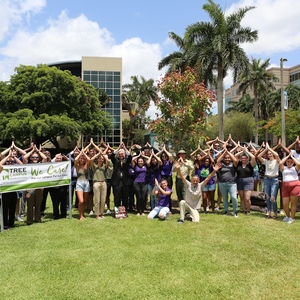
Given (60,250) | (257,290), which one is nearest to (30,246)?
(60,250)

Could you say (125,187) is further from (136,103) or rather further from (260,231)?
(136,103)

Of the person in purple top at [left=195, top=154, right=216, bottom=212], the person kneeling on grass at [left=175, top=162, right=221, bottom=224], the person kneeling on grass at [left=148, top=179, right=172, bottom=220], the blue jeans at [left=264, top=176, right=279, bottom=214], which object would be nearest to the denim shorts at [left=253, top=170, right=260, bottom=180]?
the blue jeans at [left=264, top=176, right=279, bottom=214]

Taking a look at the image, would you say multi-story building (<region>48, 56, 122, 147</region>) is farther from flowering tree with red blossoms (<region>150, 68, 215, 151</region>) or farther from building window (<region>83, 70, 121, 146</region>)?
flowering tree with red blossoms (<region>150, 68, 215, 151</region>)

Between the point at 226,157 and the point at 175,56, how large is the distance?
23100 mm

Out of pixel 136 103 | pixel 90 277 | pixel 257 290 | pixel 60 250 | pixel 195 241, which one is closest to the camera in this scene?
pixel 257 290

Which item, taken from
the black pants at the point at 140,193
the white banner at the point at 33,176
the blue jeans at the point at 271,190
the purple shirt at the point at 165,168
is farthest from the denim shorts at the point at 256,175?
the white banner at the point at 33,176

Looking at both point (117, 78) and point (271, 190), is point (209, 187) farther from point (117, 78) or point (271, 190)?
point (117, 78)

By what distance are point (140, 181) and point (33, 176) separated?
108 inches

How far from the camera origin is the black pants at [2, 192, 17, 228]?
726 cm

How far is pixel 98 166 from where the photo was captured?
Answer: 27.0ft

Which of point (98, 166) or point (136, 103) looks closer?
point (98, 166)

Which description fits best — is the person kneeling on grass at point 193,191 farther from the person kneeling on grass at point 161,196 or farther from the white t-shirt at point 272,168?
the white t-shirt at point 272,168

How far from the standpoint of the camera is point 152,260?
5.12 metres

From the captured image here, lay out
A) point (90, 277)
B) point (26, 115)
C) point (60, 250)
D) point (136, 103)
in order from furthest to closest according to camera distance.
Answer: point (136, 103)
point (26, 115)
point (60, 250)
point (90, 277)
